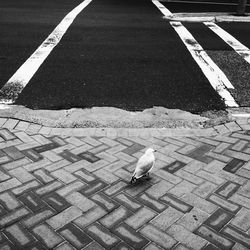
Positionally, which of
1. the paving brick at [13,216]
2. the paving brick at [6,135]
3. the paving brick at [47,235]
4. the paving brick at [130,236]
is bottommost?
the paving brick at [47,235]

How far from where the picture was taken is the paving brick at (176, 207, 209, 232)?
12.5ft

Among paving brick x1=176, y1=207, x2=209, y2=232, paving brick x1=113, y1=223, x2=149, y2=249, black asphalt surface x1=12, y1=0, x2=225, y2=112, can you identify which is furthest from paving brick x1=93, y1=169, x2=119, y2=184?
black asphalt surface x1=12, y1=0, x2=225, y2=112

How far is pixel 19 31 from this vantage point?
10930 mm

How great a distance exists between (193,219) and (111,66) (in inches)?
204

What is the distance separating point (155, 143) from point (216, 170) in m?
1.05

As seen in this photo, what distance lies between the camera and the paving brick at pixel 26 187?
4266 mm

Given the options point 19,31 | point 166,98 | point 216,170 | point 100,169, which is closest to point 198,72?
point 166,98

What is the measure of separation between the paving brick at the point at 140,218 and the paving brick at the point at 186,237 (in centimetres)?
27

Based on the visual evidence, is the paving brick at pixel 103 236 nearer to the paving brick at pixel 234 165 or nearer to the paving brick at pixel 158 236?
the paving brick at pixel 158 236

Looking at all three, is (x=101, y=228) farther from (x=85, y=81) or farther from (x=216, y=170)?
(x=85, y=81)

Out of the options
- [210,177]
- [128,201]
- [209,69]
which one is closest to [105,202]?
[128,201]

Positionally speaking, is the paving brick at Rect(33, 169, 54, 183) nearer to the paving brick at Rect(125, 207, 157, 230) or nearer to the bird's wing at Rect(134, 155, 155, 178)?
the bird's wing at Rect(134, 155, 155, 178)

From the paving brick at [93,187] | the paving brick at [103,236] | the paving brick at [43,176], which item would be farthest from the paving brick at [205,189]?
the paving brick at [43,176]

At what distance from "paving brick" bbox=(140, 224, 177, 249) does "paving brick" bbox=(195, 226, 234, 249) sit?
1.07ft
